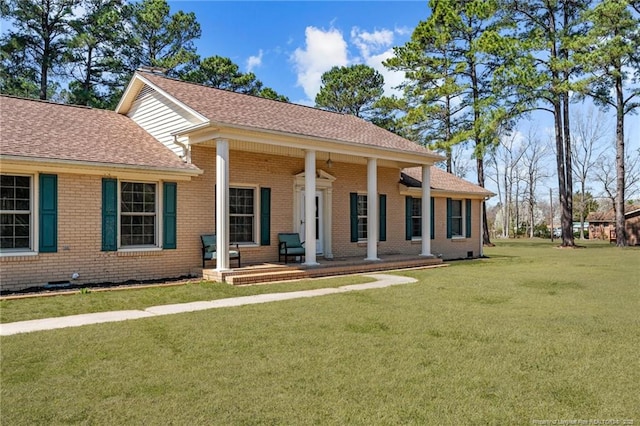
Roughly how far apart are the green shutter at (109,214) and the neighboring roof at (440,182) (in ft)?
33.6

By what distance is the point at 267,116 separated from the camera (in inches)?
520

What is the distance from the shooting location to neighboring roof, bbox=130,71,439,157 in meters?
11.7

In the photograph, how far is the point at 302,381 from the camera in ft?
14.1

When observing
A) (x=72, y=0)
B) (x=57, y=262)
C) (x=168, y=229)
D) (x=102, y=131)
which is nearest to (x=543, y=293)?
(x=168, y=229)

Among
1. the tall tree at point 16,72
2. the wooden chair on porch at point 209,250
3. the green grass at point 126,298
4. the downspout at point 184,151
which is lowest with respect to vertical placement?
the green grass at point 126,298

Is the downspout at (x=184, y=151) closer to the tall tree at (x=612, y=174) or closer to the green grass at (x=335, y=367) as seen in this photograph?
the green grass at (x=335, y=367)

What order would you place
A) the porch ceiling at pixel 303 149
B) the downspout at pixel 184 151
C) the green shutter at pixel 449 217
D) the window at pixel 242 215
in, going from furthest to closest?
→ 1. the green shutter at pixel 449 217
2. the window at pixel 242 215
3. the downspout at pixel 184 151
4. the porch ceiling at pixel 303 149

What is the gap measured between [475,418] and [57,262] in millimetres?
9177

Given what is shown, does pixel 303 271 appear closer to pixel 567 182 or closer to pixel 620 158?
pixel 567 182

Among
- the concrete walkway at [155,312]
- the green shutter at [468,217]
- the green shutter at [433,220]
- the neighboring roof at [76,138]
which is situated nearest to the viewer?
the concrete walkway at [155,312]

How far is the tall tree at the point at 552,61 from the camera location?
26188 millimetres

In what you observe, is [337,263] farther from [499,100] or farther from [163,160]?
[499,100]

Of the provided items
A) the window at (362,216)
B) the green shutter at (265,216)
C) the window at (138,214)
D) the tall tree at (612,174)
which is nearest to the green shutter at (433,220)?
the window at (362,216)

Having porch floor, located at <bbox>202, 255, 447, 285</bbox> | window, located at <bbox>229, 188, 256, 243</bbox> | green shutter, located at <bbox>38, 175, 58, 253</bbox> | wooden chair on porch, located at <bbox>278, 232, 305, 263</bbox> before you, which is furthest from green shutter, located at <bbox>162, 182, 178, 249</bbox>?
wooden chair on porch, located at <bbox>278, 232, 305, 263</bbox>
